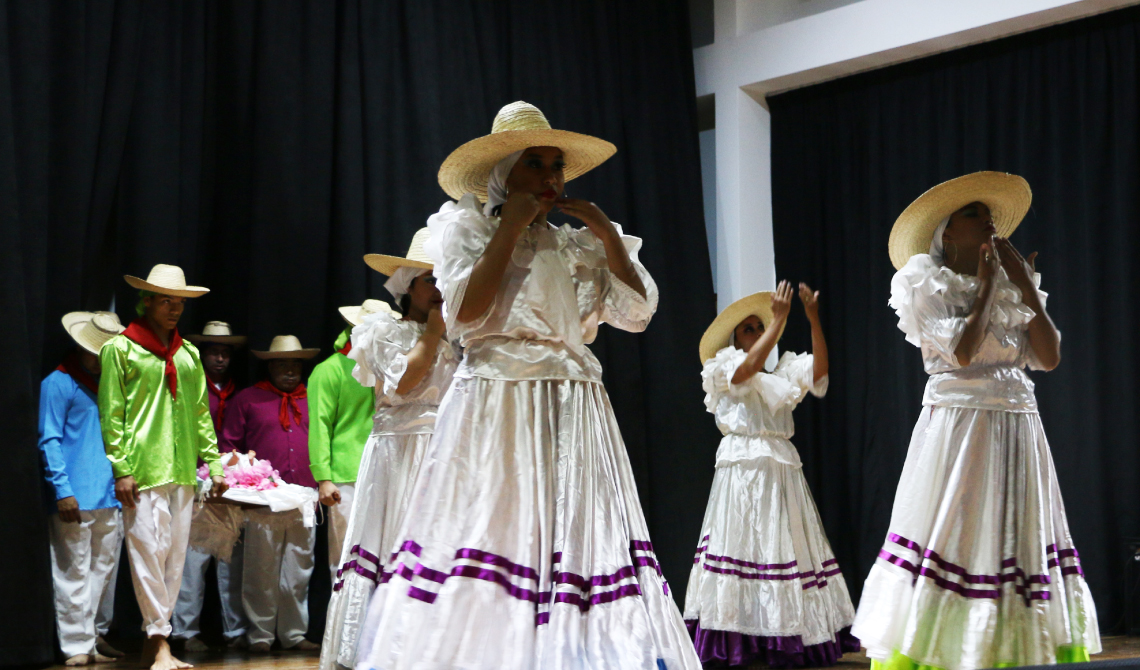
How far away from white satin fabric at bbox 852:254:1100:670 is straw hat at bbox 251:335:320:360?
3.22m

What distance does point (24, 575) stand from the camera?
4367mm

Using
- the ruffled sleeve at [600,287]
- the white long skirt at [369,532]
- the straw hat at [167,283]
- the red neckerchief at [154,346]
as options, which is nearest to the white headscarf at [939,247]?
the ruffled sleeve at [600,287]

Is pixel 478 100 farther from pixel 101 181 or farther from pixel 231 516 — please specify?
pixel 231 516

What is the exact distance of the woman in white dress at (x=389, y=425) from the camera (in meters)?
3.84

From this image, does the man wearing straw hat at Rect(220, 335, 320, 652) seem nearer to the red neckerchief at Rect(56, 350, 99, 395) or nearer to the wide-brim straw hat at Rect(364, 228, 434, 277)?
the red neckerchief at Rect(56, 350, 99, 395)

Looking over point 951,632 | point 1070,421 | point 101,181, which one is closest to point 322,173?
point 101,181

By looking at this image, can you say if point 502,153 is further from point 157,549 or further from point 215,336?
point 215,336

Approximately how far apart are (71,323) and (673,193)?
13.7 feet

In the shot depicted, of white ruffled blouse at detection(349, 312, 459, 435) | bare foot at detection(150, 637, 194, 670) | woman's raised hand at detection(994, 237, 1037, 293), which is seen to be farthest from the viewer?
bare foot at detection(150, 637, 194, 670)

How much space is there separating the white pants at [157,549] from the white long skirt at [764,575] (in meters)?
2.32

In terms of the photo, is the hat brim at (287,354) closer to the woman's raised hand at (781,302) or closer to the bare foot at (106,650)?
the bare foot at (106,650)

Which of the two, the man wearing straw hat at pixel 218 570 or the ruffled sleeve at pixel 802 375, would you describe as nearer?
the ruffled sleeve at pixel 802 375

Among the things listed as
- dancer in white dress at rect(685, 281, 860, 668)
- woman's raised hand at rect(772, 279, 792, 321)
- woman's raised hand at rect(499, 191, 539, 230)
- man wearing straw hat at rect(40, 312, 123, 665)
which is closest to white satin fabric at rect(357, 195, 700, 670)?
woman's raised hand at rect(499, 191, 539, 230)

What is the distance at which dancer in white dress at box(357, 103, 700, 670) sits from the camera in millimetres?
2445
